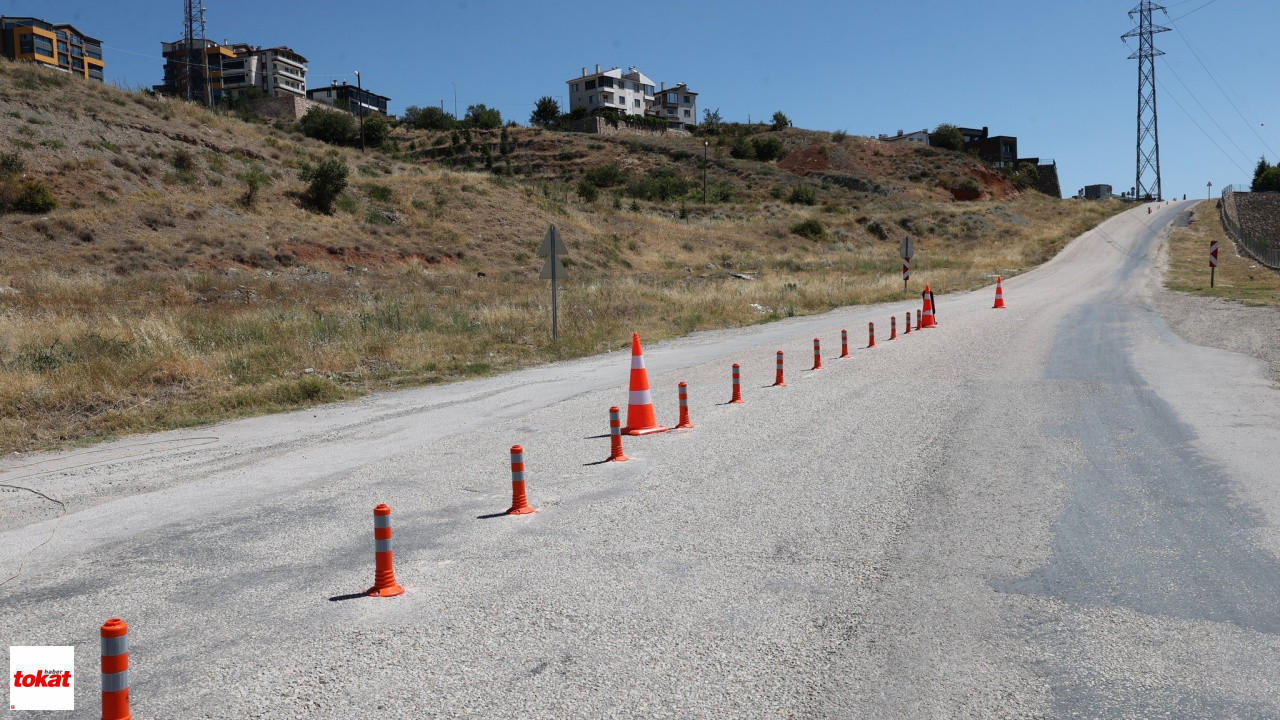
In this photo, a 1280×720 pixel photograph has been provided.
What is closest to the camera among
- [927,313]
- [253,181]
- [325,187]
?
[927,313]

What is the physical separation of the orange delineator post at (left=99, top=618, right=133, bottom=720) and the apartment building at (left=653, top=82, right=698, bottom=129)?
142545 millimetres

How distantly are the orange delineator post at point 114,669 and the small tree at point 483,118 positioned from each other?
98911mm

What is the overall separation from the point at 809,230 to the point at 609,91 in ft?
253

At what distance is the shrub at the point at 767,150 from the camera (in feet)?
354

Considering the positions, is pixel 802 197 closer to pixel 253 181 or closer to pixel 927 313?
pixel 253 181

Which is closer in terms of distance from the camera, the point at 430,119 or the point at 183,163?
the point at 183,163

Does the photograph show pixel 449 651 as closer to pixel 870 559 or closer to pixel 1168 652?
pixel 870 559

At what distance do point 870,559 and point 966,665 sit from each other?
1.63 meters

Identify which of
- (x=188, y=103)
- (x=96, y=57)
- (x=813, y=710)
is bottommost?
(x=813, y=710)

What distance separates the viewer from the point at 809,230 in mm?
64500

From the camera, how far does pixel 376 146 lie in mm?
77375

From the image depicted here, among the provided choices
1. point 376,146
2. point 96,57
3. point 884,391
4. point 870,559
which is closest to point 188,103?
point 376,146

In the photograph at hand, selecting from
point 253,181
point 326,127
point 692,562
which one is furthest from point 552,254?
point 326,127

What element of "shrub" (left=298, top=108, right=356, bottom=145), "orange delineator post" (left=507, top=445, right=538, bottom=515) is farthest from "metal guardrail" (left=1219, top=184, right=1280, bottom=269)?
"shrub" (left=298, top=108, right=356, bottom=145)
